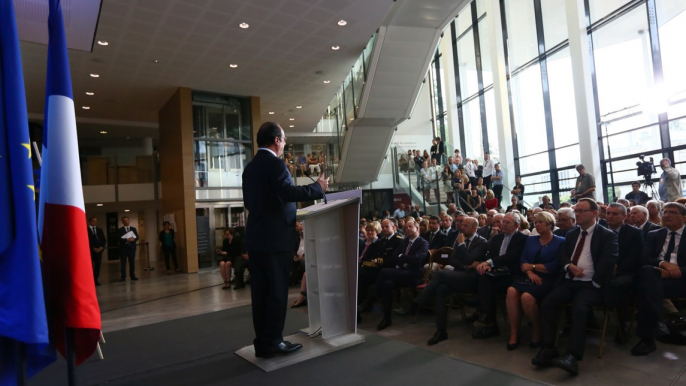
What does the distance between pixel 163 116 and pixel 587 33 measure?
41.6 ft

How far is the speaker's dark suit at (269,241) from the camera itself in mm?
3328

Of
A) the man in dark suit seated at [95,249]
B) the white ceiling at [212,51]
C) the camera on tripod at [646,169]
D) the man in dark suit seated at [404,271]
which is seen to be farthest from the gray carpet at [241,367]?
the camera on tripod at [646,169]

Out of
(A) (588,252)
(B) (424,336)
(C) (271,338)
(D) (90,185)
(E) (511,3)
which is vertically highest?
(E) (511,3)

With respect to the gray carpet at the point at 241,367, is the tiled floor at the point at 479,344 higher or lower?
lower

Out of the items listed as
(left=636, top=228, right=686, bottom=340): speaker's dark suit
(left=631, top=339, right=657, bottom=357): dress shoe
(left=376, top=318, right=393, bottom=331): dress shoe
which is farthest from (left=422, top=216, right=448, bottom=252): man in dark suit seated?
(left=631, top=339, right=657, bottom=357): dress shoe

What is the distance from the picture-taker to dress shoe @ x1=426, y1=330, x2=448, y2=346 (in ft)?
12.7

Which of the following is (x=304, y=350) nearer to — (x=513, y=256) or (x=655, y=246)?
(x=513, y=256)

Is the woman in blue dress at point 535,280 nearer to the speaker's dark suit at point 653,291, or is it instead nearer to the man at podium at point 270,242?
the speaker's dark suit at point 653,291

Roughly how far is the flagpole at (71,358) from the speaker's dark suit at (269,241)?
68.1 inches

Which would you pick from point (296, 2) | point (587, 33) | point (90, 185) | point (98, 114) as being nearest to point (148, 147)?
Result: point (90, 185)

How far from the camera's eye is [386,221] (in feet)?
18.7

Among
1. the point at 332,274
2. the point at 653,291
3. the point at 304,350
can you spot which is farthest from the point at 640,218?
the point at 304,350

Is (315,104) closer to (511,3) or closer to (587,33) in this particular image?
(511,3)

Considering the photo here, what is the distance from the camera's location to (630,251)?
366 centimetres
